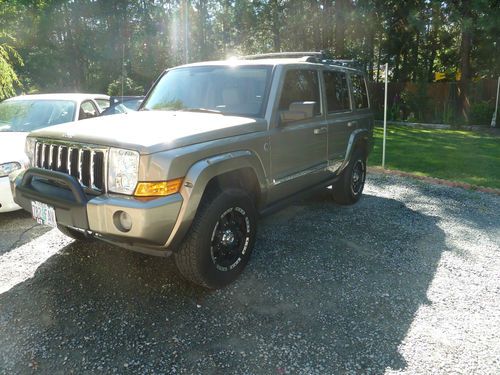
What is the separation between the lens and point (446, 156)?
1027cm

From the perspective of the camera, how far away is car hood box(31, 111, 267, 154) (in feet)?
9.80

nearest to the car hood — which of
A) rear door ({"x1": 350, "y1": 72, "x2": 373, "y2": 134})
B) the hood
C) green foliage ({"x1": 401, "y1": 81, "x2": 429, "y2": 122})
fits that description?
the hood

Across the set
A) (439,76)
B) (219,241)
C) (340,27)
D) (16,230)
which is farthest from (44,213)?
(439,76)

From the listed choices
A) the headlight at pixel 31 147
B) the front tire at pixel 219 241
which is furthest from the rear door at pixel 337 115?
the headlight at pixel 31 147

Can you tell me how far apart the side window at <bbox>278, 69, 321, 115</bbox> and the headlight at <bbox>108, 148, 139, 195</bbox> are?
1.68m

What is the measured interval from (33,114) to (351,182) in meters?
4.81

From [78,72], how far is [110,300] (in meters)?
31.9

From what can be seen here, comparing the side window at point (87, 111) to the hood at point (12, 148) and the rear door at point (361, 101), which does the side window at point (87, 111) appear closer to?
the hood at point (12, 148)

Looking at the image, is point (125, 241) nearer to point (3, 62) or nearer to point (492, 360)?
point (492, 360)

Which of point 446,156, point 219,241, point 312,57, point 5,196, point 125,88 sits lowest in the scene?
point 446,156

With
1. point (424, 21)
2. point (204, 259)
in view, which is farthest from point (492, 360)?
point (424, 21)

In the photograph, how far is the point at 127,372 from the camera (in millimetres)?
2520

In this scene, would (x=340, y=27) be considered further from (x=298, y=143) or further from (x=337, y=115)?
(x=298, y=143)

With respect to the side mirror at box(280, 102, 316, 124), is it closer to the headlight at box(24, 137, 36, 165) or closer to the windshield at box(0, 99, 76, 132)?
the headlight at box(24, 137, 36, 165)
